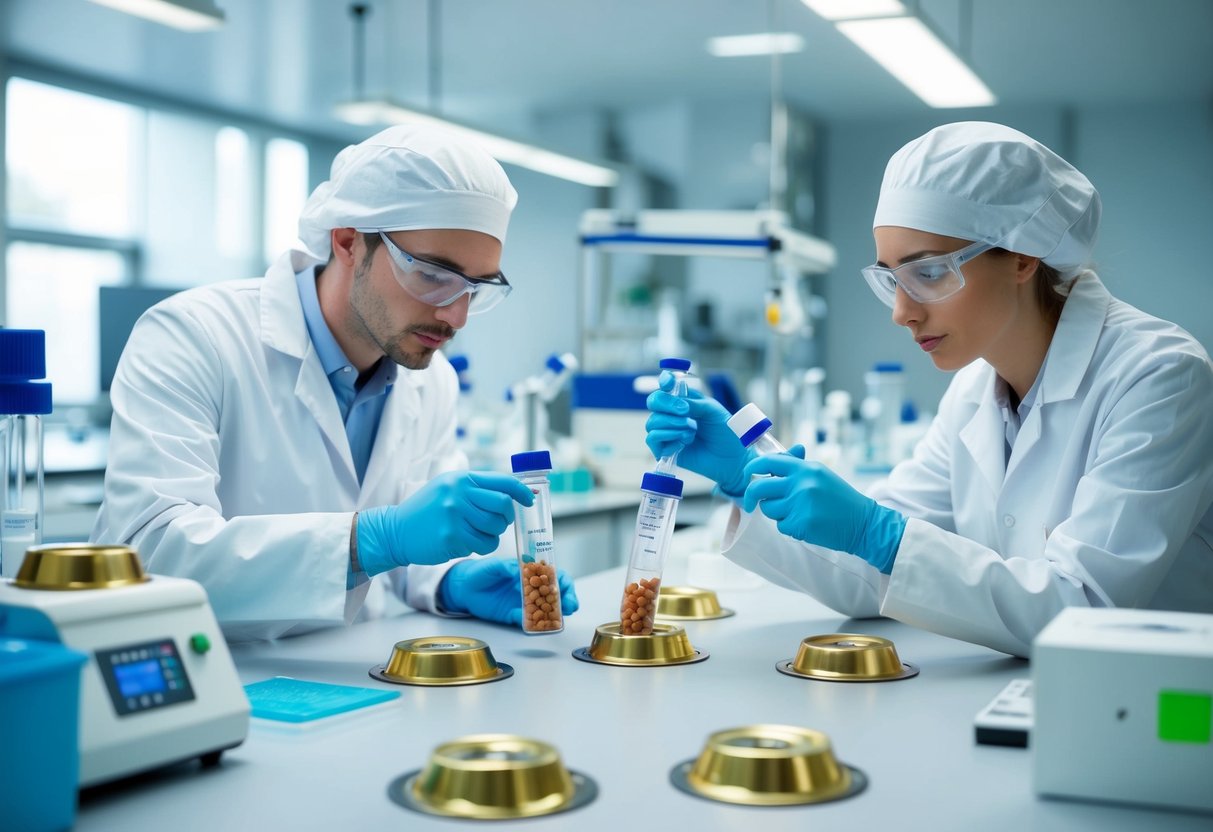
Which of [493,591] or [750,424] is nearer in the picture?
[750,424]

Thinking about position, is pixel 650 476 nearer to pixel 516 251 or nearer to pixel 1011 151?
pixel 1011 151

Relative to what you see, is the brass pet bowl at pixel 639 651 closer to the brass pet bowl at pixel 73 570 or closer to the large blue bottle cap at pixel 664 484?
the large blue bottle cap at pixel 664 484

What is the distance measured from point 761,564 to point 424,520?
1.97 feet

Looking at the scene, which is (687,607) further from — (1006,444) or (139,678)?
(139,678)

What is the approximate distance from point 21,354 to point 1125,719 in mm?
1281

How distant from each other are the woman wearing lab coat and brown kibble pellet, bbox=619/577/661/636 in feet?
0.64

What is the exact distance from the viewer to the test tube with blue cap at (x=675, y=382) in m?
1.70

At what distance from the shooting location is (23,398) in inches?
54.7

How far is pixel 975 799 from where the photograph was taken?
996mm

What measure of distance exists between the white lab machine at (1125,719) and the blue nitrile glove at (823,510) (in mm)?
571

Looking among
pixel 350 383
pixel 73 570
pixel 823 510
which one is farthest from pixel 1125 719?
pixel 350 383

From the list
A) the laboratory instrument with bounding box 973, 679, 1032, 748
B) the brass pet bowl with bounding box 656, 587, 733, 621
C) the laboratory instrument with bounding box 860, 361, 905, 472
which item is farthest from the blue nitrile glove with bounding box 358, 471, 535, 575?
the laboratory instrument with bounding box 860, 361, 905, 472

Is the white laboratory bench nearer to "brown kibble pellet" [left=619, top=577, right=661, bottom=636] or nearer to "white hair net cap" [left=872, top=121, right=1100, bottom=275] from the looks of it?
"brown kibble pellet" [left=619, top=577, right=661, bottom=636]

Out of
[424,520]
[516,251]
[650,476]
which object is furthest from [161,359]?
[516,251]
